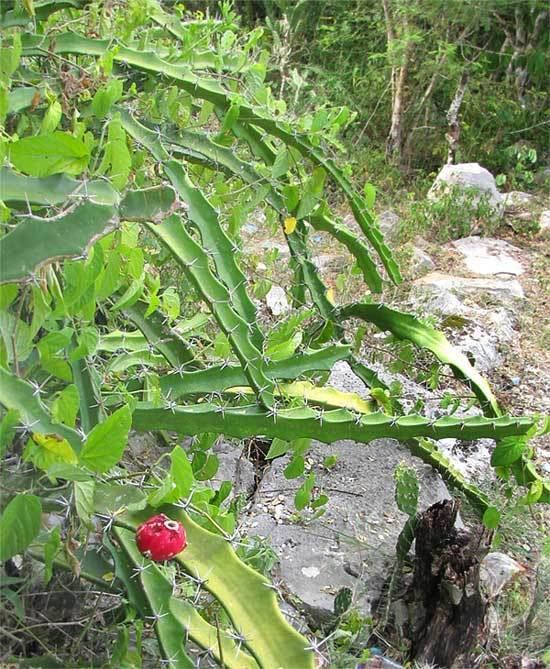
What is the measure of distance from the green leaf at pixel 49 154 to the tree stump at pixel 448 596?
111 centimetres

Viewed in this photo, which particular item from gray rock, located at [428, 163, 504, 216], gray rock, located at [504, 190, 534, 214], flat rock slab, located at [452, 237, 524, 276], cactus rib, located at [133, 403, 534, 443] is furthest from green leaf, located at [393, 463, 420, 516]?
gray rock, located at [504, 190, 534, 214]

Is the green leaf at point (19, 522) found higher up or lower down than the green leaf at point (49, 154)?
lower down

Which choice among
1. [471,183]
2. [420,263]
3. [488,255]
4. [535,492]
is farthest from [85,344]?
[471,183]

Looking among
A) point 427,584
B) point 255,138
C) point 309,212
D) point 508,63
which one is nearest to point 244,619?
point 427,584

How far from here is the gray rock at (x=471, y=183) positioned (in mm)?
4332

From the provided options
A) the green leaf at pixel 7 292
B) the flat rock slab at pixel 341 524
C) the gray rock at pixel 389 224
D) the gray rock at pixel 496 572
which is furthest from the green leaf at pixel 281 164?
the gray rock at pixel 389 224

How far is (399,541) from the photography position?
5.62 feet

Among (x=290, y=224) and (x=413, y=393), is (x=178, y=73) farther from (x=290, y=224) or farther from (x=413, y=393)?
(x=413, y=393)

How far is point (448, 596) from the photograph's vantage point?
1.50 metres

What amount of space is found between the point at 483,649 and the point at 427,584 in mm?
170

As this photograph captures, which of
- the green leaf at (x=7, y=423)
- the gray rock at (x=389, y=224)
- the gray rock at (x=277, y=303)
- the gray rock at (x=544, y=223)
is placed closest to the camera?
the green leaf at (x=7, y=423)

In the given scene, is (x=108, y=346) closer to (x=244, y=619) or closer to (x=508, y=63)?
(x=244, y=619)

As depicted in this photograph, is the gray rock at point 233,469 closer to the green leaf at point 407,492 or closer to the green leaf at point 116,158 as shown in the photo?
the green leaf at point 407,492

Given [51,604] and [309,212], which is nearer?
[51,604]
